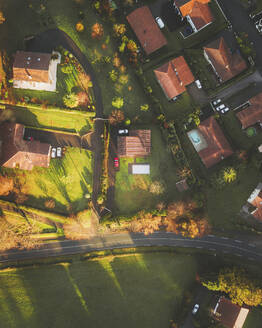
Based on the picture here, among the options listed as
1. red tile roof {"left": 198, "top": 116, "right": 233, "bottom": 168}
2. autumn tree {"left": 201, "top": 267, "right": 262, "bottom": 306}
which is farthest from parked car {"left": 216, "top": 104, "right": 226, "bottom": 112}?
autumn tree {"left": 201, "top": 267, "right": 262, "bottom": 306}

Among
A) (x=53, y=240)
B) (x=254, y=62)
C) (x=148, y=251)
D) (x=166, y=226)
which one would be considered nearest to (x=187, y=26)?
(x=254, y=62)

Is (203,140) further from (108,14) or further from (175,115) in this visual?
(108,14)

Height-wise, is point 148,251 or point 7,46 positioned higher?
point 7,46

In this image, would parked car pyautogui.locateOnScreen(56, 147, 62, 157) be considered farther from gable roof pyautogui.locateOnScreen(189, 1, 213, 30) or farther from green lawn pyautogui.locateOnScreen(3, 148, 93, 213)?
gable roof pyautogui.locateOnScreen(189, 1, 213, 30)

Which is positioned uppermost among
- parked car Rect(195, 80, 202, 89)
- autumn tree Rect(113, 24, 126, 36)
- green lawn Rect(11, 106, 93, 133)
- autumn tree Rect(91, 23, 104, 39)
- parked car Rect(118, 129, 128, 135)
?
autumn tree Rect(91, 23, 104, 39)

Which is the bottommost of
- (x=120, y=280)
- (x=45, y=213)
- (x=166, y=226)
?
(x=120, y=280)

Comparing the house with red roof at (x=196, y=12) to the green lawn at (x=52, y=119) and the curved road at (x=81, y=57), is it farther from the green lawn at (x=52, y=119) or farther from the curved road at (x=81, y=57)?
the green lawn at (x=52, y=119)
